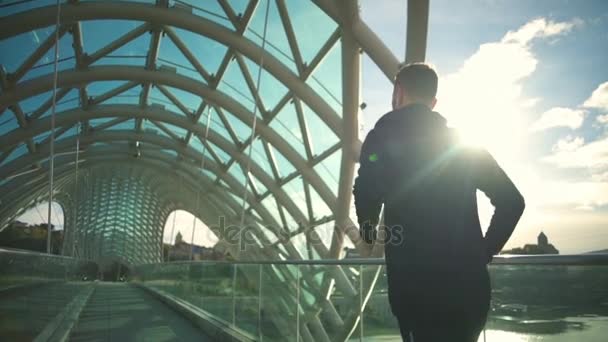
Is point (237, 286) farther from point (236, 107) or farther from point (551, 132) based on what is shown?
point (236, 107)

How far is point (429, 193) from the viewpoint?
6.59 feet

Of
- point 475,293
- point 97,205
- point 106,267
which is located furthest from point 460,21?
point 106,267

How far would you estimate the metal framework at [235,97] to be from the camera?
15282 millimetres

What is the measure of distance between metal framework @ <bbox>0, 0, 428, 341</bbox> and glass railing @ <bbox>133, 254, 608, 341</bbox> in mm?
65

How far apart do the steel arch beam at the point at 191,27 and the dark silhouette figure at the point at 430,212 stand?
15.4 meters

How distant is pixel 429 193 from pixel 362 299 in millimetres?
3071

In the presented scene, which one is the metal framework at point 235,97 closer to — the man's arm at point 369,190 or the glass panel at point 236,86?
the glass panel at point 236,86

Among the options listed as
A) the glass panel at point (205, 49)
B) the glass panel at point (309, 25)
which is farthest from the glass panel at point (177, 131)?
the glass panel at point (309, 25)

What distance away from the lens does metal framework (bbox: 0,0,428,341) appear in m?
15.3

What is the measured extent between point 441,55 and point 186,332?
31.8 ft

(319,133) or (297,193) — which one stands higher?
(319,133)

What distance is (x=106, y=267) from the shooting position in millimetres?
80125

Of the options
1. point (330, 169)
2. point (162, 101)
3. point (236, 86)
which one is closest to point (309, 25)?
point (330, 169)

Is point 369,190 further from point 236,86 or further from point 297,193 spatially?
point 297,193
